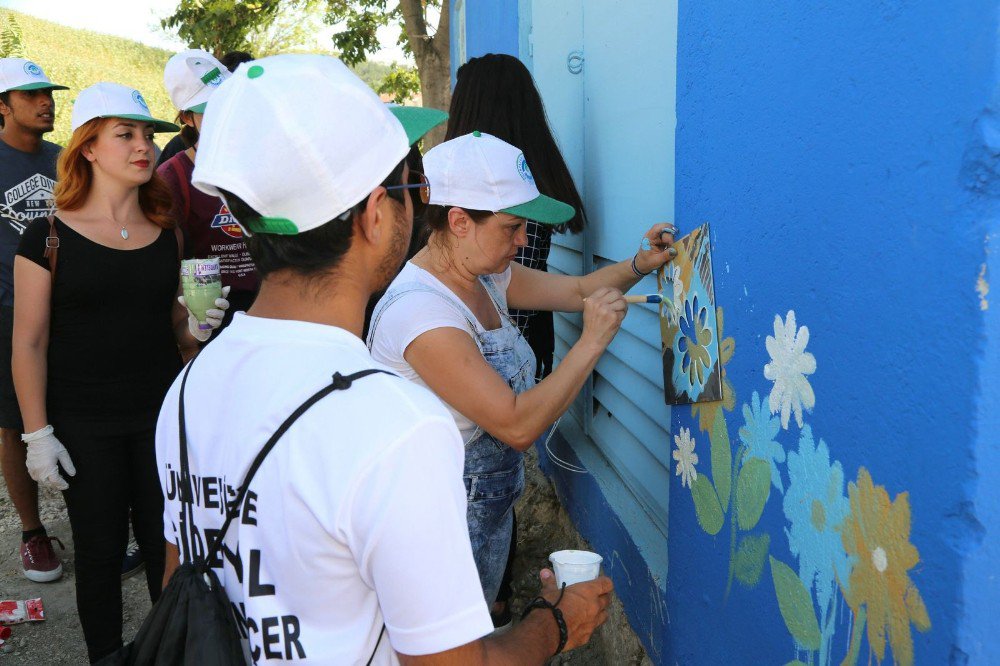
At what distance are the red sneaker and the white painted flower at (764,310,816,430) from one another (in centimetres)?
383

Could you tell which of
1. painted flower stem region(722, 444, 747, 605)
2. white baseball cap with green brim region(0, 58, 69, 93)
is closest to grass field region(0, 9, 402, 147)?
white baseball cap with green brim region(0, 58, 69, 93)

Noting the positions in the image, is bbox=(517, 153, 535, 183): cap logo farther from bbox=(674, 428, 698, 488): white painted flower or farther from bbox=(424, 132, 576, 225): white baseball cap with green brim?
bbox=(674, 428, 698, 488): white painted flower

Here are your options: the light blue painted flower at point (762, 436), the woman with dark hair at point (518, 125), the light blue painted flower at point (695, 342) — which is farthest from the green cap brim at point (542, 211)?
the light blue painted flower at point (762, 436)

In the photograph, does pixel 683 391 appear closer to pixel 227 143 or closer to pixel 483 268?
pixel 483 268

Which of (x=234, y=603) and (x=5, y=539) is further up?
(x=234, y=603)

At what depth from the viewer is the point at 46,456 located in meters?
2.77

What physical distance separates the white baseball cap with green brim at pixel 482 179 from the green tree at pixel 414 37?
285 inches

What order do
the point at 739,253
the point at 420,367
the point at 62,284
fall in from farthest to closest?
1. the point at 62,284
2. the point at 420,367
3. the point at 739,253

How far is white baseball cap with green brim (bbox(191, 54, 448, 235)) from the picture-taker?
1.14 m

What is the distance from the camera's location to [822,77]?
4.48 ft

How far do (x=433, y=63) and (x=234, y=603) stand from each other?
360 inches

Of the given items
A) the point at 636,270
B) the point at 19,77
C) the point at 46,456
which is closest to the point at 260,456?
the point at 636,270

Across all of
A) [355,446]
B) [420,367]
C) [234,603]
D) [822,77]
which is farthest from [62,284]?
[822,77]

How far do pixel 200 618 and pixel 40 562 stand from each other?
355cm
